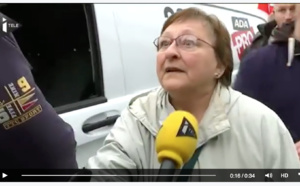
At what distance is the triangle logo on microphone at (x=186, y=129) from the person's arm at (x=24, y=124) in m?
0.41

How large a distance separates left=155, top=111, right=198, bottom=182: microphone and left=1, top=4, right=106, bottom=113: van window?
660 mm

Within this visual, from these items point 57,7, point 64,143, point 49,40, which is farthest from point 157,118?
point 49,40

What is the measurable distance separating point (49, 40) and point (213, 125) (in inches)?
28.2

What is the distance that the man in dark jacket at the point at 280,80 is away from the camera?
145cm

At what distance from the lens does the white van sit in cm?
165

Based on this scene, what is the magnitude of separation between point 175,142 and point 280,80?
0.59 metres

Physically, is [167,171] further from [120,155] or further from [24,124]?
[24,124]

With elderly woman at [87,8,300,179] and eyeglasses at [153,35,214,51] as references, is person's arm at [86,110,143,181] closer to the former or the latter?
elderly woman at [87,8,300,179]


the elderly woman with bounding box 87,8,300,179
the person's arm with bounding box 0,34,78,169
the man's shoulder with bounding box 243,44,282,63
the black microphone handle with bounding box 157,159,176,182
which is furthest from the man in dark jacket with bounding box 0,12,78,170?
the man's shoulder with bounding box 243,44,282,63

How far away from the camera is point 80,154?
1.62m

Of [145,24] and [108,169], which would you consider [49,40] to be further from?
[108,169]

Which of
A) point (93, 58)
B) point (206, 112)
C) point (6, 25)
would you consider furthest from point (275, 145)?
point (93, 58)

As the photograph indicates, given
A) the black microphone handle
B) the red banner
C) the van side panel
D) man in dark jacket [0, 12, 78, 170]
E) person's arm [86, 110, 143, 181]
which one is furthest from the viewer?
the van side panel

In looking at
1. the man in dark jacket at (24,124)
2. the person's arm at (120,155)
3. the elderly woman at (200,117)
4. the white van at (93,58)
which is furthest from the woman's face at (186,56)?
the white van at (93,58)
